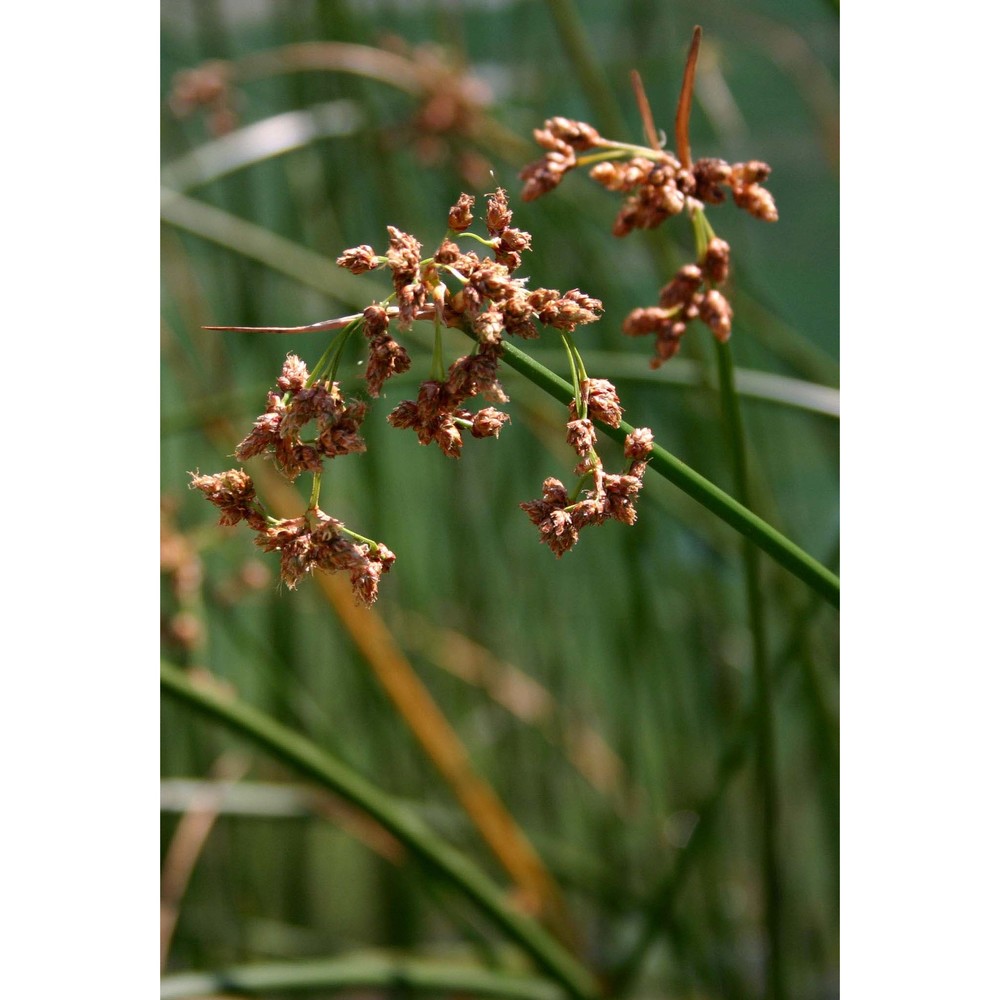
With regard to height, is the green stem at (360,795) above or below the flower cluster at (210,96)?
below

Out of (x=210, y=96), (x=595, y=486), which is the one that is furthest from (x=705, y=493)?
(x=210, y=96)

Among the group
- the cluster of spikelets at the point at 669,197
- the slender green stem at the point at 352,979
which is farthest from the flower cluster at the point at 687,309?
the slender green stem at the point at 352,979

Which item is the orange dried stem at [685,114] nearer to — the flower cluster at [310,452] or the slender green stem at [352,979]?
the flower cluster at [310,452]

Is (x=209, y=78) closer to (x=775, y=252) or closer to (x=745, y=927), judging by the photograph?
(x=745, y=927)

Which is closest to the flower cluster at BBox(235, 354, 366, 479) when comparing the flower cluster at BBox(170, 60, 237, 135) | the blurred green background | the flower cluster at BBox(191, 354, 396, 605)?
the flower cluster at BBox(191, 354, 396, 605)

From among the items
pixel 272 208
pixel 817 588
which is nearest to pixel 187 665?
pixel 817 588
